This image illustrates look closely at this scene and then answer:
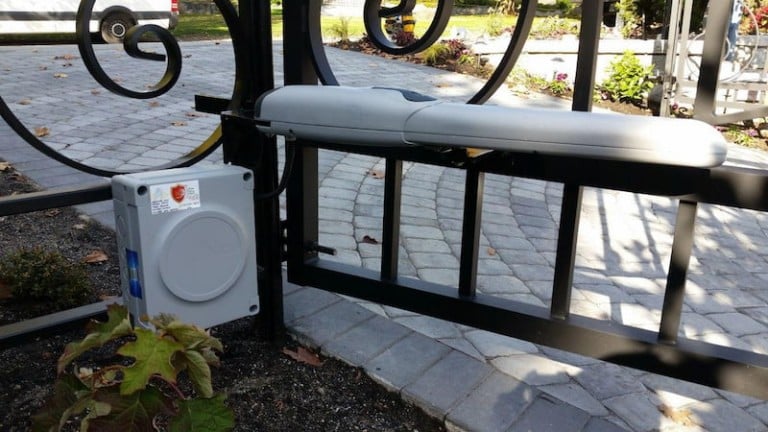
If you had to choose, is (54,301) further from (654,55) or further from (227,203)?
(654,55)

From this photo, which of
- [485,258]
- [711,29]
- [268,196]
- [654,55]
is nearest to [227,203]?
[268,196]

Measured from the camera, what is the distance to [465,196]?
181 cm

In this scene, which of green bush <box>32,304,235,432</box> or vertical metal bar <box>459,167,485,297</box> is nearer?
green bush <box>32,304,235,432</box>

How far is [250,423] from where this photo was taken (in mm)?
1858

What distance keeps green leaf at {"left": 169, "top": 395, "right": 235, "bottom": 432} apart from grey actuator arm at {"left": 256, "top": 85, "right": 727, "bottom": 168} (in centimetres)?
71

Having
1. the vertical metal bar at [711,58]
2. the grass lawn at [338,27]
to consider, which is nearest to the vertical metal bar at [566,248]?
the vertical metal bar at [711,58]

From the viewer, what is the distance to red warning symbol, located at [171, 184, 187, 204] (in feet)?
5.74

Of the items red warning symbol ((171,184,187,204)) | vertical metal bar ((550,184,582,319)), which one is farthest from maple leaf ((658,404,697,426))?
red warning symbol ((171,184,187,204))

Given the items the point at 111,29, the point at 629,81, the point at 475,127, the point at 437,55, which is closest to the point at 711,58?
the point at 475,127

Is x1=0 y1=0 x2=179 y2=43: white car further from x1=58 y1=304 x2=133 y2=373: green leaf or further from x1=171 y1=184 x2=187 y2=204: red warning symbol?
x1=58 y1=304 x2=133 y2=373: green leaf

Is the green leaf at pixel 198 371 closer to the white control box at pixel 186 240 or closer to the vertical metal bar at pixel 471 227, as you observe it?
the white control box at pixel 186 240

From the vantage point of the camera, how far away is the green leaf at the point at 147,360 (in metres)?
1.22

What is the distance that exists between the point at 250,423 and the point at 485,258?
1.87 metres

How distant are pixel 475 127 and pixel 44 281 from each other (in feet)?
5.89
